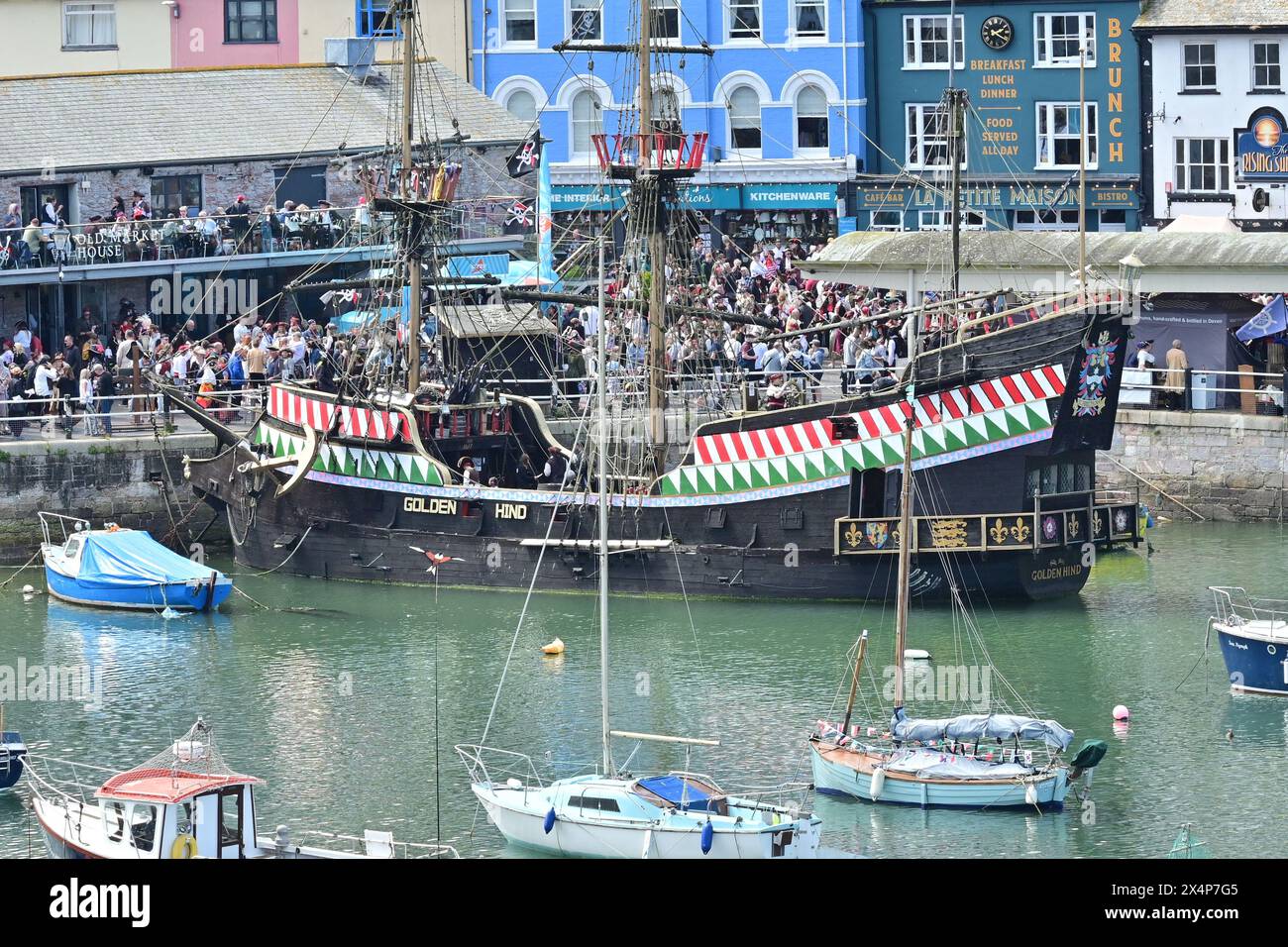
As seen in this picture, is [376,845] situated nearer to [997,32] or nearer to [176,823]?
[176,823]

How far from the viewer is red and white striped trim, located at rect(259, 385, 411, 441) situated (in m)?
46.3

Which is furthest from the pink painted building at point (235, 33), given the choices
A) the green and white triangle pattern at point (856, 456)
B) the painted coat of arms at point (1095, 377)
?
the painted coat of arms at point (1095, 377)

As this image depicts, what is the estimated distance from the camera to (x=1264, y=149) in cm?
6412

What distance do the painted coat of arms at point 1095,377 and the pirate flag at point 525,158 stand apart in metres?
19.0

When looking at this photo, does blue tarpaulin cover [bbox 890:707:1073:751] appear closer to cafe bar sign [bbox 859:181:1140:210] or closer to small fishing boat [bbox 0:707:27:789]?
small fishing boat [bbox 0:707:27:789]

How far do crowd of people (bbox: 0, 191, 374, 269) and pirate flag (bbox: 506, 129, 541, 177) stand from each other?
11.8ft

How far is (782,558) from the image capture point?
43875mm

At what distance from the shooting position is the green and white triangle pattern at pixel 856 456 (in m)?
42.3

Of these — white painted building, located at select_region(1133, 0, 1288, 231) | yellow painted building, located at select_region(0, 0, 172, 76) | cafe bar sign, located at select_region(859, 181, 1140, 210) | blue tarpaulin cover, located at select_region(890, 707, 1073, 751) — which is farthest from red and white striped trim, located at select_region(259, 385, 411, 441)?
white painted building, located at select_region(1133, 0, 1288, 231)

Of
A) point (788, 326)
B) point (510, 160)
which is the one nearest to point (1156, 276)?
point (788, 326)

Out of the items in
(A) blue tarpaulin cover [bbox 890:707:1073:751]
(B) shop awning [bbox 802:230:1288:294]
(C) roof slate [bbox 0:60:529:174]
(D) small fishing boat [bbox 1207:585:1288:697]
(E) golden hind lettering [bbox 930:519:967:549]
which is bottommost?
(A) blue tarpaulin cover [bbox 890:707:1073:751]

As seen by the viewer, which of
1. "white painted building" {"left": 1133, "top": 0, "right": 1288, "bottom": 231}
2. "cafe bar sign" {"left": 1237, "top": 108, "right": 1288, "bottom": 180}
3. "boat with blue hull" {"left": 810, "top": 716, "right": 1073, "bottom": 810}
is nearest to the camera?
"boat with blue hull" {"left": 810, "top": 716, "right": 1073, "bottom": 810}

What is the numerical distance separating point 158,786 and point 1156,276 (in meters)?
29.7

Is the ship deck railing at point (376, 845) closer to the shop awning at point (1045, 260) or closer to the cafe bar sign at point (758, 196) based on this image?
the shop awning at point (1045, 260)
